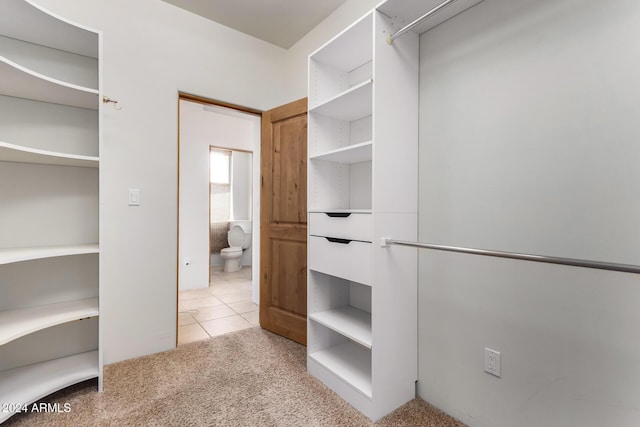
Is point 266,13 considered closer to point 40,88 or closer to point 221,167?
point 40,88

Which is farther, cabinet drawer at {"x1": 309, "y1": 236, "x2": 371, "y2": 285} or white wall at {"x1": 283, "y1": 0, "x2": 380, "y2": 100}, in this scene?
white wall at {"x1": 283, "y1": 0, "x2": 380, "y2": 100}

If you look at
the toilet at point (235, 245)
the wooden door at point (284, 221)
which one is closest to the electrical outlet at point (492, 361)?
the wooden door at point (284, 221)

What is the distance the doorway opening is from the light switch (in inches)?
22.4

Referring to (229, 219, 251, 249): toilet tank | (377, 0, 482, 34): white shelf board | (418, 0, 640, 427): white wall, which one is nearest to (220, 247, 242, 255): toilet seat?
(229, 219, 251, 249): toilet tank

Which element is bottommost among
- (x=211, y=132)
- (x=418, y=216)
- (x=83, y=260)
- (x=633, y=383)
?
(x=633, y=383)

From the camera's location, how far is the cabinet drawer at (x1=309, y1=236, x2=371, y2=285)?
1.55m

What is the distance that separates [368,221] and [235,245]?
4.31m

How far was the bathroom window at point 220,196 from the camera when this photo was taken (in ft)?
18.0

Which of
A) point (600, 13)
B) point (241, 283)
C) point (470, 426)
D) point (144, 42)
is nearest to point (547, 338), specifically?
point (470, 426)

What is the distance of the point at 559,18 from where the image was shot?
3.80 ft

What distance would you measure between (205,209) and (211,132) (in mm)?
1183

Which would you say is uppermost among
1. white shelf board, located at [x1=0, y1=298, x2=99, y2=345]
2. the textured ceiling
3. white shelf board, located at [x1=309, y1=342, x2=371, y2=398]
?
the textured ceiling

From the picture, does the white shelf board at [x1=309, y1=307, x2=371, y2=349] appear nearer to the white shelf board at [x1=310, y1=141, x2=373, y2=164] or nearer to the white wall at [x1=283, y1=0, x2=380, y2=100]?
the white shelf board at [x1=310, y1=141, x2=373, y2=164]

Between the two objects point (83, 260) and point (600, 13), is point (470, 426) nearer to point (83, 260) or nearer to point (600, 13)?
point (600, 13)
